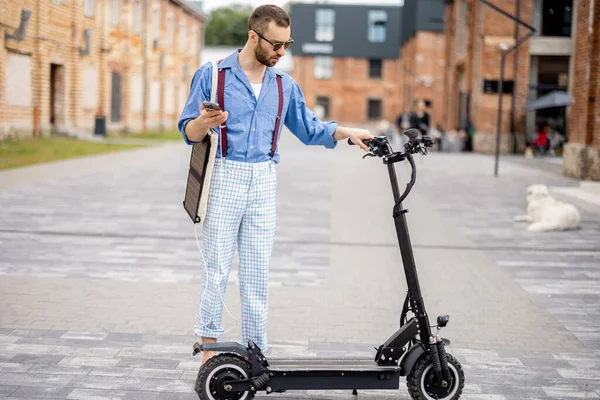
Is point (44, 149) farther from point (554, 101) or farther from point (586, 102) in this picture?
point (554, 101)

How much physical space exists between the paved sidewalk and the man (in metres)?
0.59

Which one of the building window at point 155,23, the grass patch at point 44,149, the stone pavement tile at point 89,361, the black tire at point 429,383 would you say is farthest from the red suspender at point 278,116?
the building window at point 155,23

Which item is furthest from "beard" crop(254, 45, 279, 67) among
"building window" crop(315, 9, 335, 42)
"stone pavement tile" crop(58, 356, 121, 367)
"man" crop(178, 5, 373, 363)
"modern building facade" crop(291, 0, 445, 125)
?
"building window" crop(315, 9, 335, 42)

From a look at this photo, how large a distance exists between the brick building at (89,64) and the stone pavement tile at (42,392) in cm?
2260

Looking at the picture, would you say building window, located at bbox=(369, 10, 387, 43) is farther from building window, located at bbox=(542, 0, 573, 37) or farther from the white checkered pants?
the white checkered pants

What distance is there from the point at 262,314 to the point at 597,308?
346cm

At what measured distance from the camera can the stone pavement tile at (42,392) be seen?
429cm

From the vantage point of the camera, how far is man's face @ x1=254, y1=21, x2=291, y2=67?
4.10 m

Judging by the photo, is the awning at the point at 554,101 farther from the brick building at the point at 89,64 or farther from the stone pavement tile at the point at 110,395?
the stone pavement tile at the point at 110,395

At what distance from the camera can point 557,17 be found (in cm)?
3319

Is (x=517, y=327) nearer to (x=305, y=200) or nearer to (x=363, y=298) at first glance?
(x=363, y=298)

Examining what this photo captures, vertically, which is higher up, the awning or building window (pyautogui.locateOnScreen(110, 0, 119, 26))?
building window (pyautogui.locateOnScreen(110, 0, 119, 26))

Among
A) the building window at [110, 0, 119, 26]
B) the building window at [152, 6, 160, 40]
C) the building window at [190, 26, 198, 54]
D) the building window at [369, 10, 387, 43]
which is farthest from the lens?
the building window at [369, 10, 387, 43]

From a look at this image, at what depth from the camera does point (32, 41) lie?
28.3 metres
